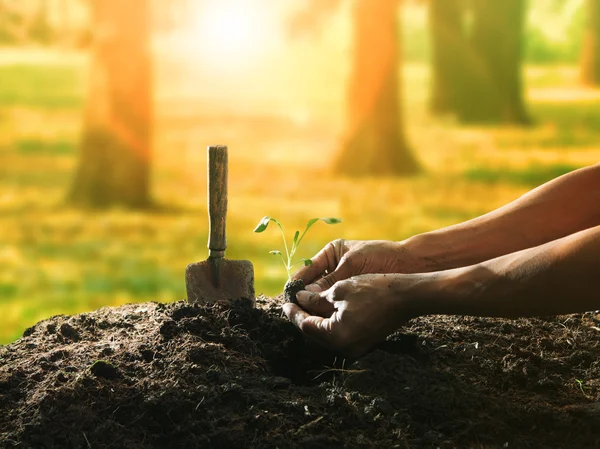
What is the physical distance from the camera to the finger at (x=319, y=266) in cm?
286

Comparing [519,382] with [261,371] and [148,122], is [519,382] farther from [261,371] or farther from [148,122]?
[148,122]

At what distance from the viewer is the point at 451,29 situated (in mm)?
10367

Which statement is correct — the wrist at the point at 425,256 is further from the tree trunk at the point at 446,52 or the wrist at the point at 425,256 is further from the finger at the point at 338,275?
the tree trunk at the point at 446,52

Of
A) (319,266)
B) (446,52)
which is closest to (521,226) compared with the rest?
(319,266)

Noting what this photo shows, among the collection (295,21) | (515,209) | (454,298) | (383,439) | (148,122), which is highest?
(295,21)

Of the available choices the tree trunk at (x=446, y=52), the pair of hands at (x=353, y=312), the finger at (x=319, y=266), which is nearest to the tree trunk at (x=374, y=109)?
the tree trunk at (x=446, y=52)

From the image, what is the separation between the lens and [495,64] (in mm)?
10570

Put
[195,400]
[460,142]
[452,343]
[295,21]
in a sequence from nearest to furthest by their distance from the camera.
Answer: [195,400] < [452,343] < [295,21] < [460,142]

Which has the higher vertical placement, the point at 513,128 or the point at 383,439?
the point at 513,128

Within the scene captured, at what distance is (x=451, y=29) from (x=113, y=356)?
8925mm

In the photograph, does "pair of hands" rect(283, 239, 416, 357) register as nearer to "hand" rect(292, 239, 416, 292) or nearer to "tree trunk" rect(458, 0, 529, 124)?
"hand" rect(292, 239, 416, 292)

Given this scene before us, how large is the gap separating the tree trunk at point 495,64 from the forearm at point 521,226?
7.95 meters

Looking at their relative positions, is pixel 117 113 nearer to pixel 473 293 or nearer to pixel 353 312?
pixel 353 312

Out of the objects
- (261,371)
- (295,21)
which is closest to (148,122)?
(295,21)
